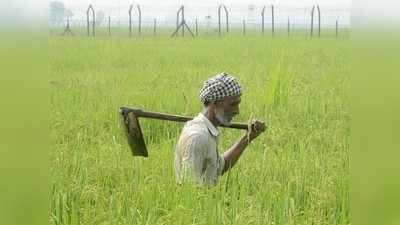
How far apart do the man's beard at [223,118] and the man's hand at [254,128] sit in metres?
0.07

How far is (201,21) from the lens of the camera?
2.11m

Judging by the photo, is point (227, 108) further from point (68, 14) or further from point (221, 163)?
point (68, 14)

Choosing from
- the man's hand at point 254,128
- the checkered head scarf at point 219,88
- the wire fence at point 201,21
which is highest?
the wire fence at point 201,21

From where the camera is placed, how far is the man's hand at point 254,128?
2.08m

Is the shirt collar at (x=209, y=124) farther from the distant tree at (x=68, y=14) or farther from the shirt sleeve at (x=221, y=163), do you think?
the distant tree at (x=68, y=14)

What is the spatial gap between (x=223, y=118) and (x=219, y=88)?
0.09 metres

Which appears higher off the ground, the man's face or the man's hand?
the man's face

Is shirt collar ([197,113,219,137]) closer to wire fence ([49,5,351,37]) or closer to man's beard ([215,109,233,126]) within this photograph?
man's beard ([215,109,233,126])

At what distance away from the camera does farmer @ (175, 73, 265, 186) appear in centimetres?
203

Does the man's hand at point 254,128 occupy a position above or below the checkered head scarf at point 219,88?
below

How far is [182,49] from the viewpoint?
A: 2154mm

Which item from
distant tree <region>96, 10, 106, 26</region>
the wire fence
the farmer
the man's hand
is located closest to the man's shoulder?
the farmer

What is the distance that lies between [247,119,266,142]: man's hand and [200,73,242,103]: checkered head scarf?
0.36 ft

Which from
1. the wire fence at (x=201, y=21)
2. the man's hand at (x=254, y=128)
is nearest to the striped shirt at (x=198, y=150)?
the man's hand at (x=254, y=128)
